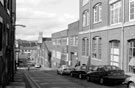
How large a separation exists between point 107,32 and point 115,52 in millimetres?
2773

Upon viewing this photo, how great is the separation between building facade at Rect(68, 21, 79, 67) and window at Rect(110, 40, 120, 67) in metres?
15.1

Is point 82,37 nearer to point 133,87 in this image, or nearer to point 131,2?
point 131,2

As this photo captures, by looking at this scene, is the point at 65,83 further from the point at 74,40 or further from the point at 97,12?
the point at 74,40

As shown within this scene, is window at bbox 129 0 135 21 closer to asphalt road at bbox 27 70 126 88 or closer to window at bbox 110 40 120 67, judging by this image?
window at bbox 110 40 120 67

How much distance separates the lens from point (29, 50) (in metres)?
146

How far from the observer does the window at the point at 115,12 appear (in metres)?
21.7

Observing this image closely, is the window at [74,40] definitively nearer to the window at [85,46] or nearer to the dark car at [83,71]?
the window at [85,46]

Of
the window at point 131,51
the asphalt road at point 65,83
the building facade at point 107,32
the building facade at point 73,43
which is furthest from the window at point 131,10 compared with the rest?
the building facade at point 73,43

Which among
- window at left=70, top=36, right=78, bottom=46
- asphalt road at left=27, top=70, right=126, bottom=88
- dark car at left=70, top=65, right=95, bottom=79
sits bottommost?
asphalt road at left=27, top=70, right=126, bottom=88

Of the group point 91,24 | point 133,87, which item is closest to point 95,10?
point 91,24

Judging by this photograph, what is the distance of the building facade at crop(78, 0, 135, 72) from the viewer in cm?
1986

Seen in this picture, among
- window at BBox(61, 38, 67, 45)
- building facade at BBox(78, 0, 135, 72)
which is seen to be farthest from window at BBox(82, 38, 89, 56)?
window at BBox(61, 38, 67, 45)

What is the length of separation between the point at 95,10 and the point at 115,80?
1524 cm

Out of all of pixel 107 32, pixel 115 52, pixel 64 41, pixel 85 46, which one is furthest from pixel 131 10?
pixel 64 41
